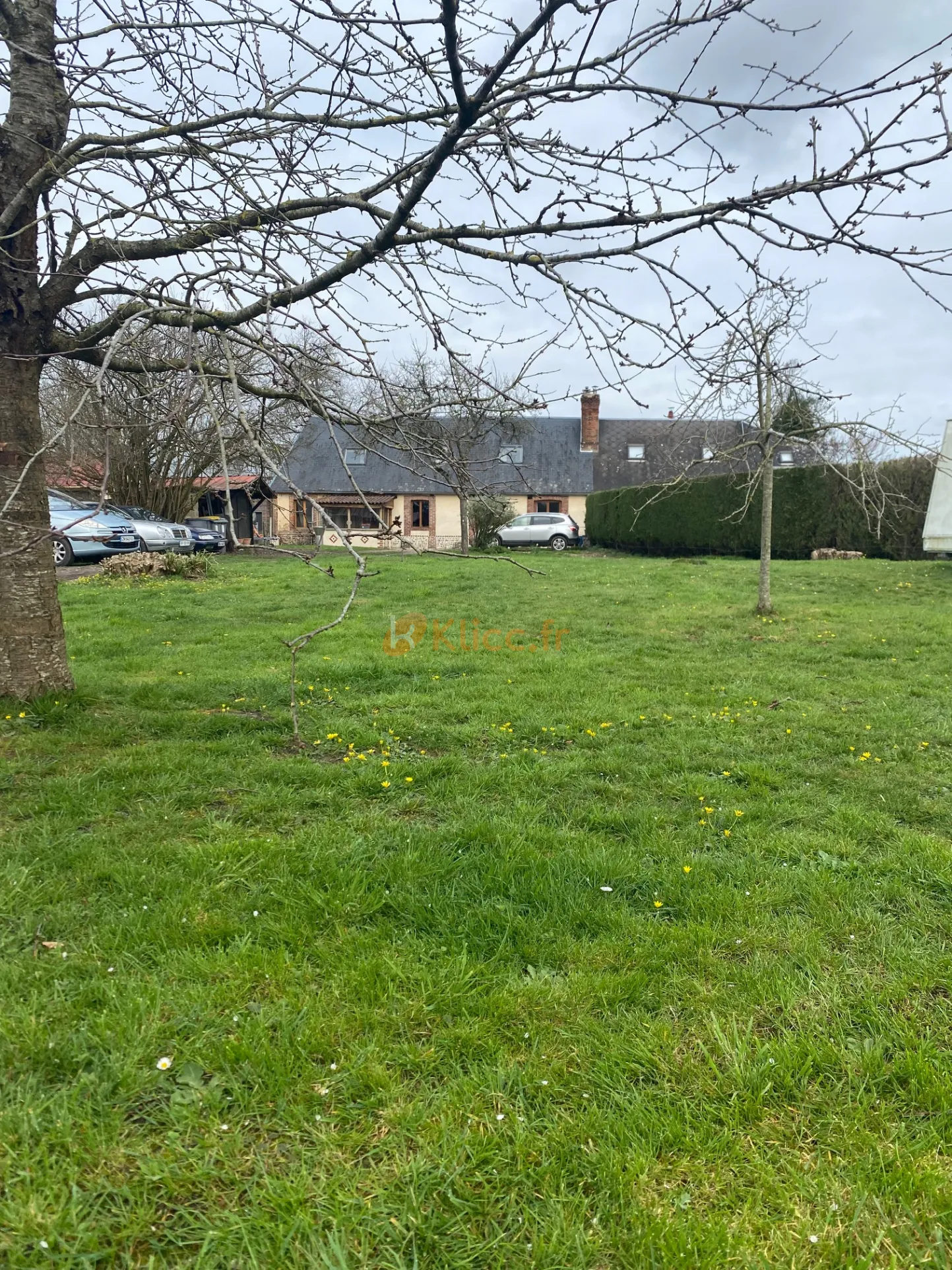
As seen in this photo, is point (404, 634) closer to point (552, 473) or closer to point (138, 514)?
point (138, 514)

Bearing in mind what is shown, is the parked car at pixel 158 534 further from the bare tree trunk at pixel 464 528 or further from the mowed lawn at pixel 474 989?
the mowed lawn at pixel 474 989

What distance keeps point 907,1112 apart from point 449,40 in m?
3.37

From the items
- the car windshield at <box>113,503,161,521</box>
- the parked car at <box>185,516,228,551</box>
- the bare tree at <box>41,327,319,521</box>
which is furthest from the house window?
the bare tree at <box>41,327,319,521</box>

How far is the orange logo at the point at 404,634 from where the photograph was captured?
24.5 feet

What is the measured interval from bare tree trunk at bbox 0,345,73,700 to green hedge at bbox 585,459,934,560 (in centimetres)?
1083

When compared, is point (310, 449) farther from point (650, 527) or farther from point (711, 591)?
point (711, 591)

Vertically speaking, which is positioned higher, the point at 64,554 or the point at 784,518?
the point at 784,518

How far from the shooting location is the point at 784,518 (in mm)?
18547

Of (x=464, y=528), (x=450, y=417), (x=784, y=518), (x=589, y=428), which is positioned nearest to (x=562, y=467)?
(x=589, y=428)

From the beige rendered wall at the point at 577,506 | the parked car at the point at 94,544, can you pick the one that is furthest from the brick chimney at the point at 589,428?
the parked car at the point at 94,544

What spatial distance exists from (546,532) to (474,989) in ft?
79.6

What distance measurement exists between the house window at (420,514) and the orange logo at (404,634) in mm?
23205

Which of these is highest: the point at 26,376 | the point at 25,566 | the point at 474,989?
the point at 26,376

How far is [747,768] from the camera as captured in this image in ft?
13.7
